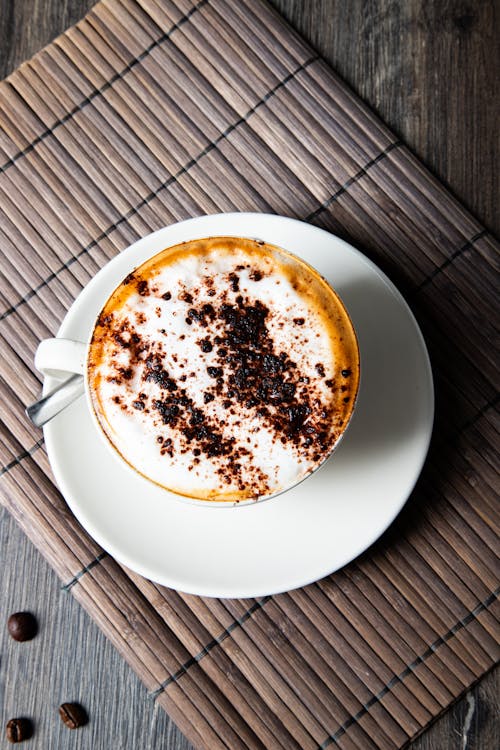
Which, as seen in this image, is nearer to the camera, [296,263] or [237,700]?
[296,263]

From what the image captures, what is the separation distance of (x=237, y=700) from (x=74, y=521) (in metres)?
0.42

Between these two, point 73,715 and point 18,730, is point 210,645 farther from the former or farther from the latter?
point 18,730

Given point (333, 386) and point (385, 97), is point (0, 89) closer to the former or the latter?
point (385, 97)

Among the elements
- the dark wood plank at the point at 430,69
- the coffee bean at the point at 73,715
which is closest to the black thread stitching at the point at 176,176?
the dark wood plank at the point at 430,69

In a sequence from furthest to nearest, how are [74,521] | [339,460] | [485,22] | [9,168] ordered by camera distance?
[485,22]
[9,168]
[74,521]
[339,460]

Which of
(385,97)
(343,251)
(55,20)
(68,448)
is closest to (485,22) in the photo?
(385,97)

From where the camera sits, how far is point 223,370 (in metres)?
1.02

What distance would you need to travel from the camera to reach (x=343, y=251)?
118cm

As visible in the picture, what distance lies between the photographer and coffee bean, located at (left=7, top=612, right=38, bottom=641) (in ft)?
4.52

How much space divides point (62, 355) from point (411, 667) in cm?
77

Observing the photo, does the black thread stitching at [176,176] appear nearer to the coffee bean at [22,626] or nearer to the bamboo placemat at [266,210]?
the bamboo placemat at [266,210]

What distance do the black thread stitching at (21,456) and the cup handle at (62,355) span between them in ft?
0.87

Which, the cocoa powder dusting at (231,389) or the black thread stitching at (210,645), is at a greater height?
the cocoa powder dusting at (231,389)

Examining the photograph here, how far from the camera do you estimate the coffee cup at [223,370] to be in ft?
3.30
